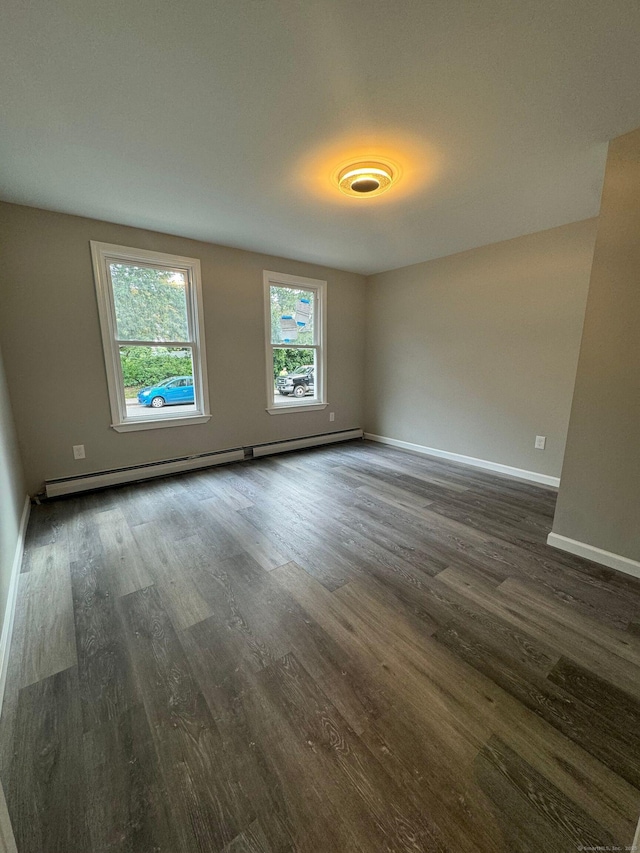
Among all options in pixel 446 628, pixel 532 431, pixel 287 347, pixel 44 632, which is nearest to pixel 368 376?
pixel 287 347

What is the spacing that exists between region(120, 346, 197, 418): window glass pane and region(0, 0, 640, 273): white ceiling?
1.26 metres

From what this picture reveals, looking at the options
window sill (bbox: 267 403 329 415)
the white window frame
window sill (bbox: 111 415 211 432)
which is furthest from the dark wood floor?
window sill (bbox: 267 403 329 415)

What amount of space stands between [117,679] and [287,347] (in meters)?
3.60

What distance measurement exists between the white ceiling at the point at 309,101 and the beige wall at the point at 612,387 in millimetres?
358

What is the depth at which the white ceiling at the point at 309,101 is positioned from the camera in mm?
1189

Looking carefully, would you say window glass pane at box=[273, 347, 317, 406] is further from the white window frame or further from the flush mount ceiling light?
the flush mount ceiling light

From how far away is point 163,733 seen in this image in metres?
1.09

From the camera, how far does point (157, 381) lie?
11.3 ft

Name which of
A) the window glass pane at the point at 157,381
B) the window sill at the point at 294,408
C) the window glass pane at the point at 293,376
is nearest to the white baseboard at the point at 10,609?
the window glass pane at the point at 157,381

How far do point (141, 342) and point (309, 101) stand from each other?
98.5 inches

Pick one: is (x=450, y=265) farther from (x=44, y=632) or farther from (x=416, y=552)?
(x=44, y=632)

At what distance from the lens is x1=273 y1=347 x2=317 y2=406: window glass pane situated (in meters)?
4.22

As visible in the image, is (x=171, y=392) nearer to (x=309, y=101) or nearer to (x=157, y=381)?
(x=157, y=381)

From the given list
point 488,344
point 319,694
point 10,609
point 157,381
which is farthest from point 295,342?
point 319,694
